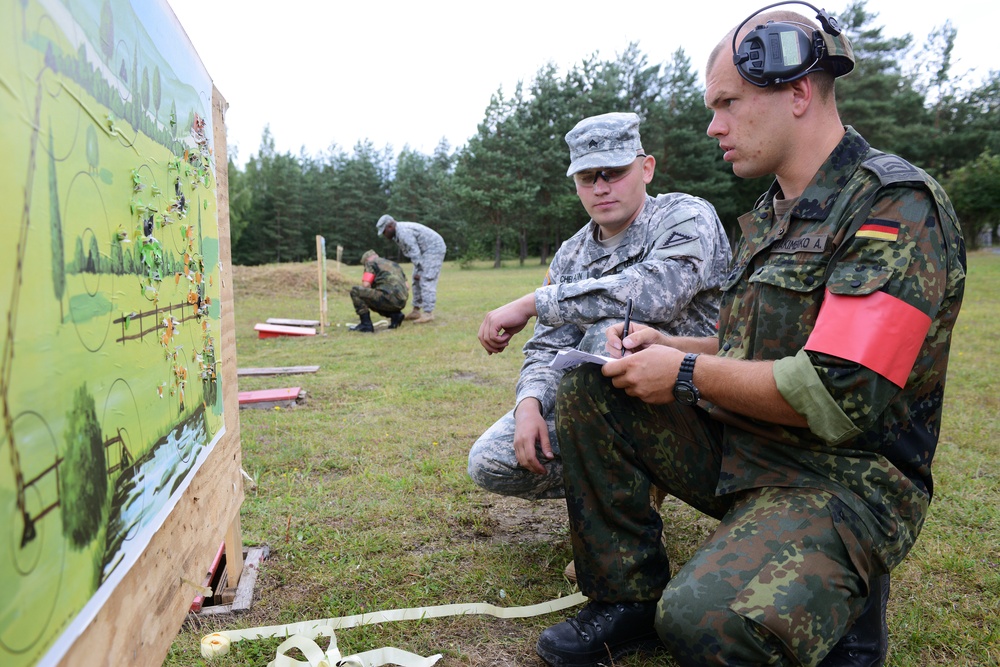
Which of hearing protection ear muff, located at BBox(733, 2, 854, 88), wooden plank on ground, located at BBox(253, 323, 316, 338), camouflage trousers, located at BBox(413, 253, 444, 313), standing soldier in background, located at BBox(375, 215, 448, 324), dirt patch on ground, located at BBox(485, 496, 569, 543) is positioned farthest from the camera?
camouflage trousers, located at BBox(413, 253, 444, 313)

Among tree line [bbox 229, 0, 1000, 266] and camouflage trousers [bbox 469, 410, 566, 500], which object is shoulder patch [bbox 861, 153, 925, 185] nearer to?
camouflage trousers [bbox 469, 410, 566, 500]

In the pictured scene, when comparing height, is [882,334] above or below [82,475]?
above

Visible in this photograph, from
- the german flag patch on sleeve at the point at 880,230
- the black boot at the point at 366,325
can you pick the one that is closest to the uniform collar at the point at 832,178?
the german flag patch on sleeve at the point at 880,230

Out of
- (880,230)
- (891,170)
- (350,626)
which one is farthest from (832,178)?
(350,626)

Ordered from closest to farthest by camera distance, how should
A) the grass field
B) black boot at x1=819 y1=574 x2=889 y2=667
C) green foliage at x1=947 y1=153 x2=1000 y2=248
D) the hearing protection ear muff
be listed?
the hearing protection ear muff → black boot at x1=819 y1=574 x2=889 y2=667 → the grass field → green foliage at x1=947 y1=153 x2=1000 y2=248

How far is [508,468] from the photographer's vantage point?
2.70 m

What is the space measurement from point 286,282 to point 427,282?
685 centimetres

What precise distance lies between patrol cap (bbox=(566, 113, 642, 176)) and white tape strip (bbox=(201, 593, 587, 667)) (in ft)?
5.52

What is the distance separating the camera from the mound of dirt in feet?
52.2

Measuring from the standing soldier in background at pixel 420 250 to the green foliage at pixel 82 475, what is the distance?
9495 millimetres

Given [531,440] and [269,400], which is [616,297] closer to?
[531,440]

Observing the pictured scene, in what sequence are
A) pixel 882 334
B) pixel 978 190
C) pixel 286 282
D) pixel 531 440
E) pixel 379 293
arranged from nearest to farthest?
pixel 882 334, pixel 531 440, pixel 379 293, pixel 286 282, pixel 978 190

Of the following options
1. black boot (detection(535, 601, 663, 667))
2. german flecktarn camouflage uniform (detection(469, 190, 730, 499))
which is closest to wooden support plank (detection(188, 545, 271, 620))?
german flecktarn camouflage uniform (detection(469, 190, 730, 499))

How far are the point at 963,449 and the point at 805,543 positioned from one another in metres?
3.27
